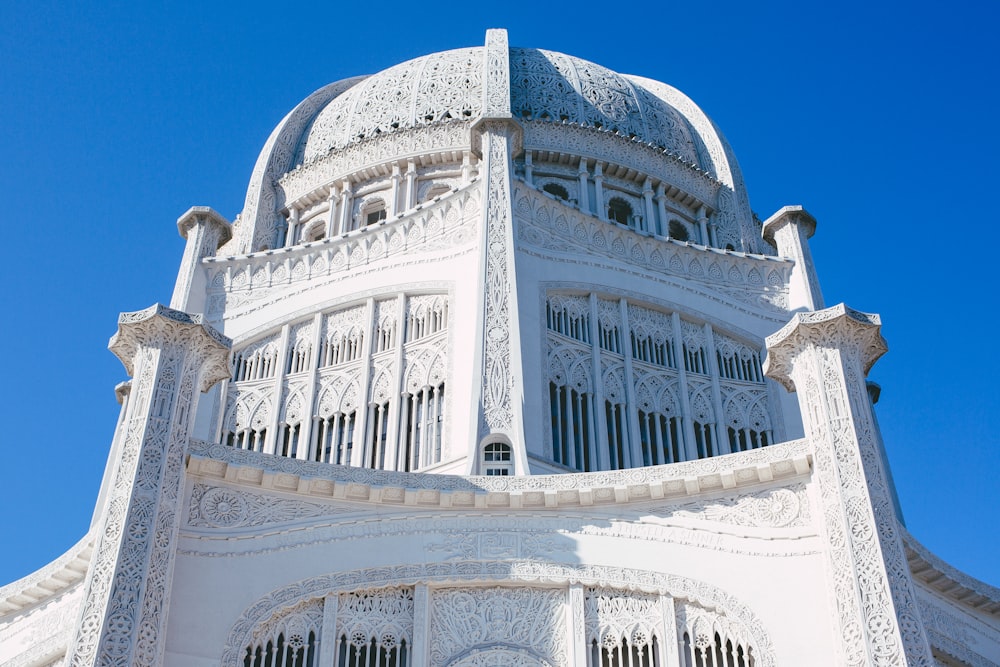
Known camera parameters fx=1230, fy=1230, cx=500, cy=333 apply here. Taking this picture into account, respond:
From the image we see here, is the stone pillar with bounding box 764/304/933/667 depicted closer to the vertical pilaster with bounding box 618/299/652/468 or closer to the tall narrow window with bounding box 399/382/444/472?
the vertical pilaster with bounding box 618/299/652/468

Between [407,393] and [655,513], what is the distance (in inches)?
262

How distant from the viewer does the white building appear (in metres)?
13.8

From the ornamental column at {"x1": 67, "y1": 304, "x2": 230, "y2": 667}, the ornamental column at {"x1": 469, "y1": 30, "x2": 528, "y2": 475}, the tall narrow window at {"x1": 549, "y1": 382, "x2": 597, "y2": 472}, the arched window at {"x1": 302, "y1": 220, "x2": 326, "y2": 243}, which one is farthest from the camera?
the arched window at {"x1": 302, "y1": 220, "x2": 326, "y2": 243}

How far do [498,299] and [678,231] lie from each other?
9591mm

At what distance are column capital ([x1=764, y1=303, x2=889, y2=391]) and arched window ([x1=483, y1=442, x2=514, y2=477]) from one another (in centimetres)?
447

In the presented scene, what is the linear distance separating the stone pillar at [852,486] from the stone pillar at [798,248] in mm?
8445

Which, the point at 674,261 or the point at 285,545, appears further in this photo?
the point at 674,261

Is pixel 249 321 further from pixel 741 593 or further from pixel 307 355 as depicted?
pixel 741 593

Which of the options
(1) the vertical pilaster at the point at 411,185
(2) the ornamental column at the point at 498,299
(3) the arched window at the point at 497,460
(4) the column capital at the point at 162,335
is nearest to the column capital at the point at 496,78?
(2) the ornamental column at the point at 498,299

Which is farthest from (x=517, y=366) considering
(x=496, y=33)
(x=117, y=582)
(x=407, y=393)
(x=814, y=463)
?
(x=496, y=33)

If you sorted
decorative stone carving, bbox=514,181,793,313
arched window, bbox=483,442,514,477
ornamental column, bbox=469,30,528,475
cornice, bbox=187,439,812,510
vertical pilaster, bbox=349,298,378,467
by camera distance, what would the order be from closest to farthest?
cornice, bbox=187,439,812,510
arched window, bbox=483,442,514,477
ornamental column, bbox=469,30,528,475
vertical pilaster, bbox=349,298,378,467
decorative stone carving, bbox=514,181,793,313

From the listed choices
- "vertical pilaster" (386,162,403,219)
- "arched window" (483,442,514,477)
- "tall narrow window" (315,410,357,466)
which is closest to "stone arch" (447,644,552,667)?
"arched window" (483,442,514,477)

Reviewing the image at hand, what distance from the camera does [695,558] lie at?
14531mm

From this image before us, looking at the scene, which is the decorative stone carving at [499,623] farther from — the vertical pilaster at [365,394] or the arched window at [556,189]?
the arched window at [556,189]
